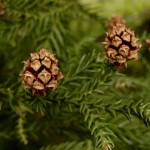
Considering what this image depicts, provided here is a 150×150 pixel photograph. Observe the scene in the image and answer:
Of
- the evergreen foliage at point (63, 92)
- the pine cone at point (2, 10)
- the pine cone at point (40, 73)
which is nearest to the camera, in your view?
the pine cone at point (40, 73)

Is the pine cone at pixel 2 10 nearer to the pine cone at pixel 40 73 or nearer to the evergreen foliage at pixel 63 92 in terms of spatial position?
the evergreen foliage at pixel 63 92

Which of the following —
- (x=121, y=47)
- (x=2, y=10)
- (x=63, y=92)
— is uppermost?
(x=2, y=10)

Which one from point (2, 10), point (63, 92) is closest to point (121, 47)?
point (63, 92)

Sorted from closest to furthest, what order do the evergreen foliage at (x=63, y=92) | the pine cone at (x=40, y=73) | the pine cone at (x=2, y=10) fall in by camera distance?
the pine cone at (x=40, y=73)
the evergreen foliage at (x=63, y=92)
the pine cone at (x=2, y=10)

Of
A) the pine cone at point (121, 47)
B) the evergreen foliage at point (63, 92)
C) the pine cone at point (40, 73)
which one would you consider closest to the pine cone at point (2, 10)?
the evergreen foliage at point (63, 92)

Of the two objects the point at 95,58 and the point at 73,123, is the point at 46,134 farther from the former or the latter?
the point at 95,58

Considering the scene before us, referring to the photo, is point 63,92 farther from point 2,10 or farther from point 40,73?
point 2,10
